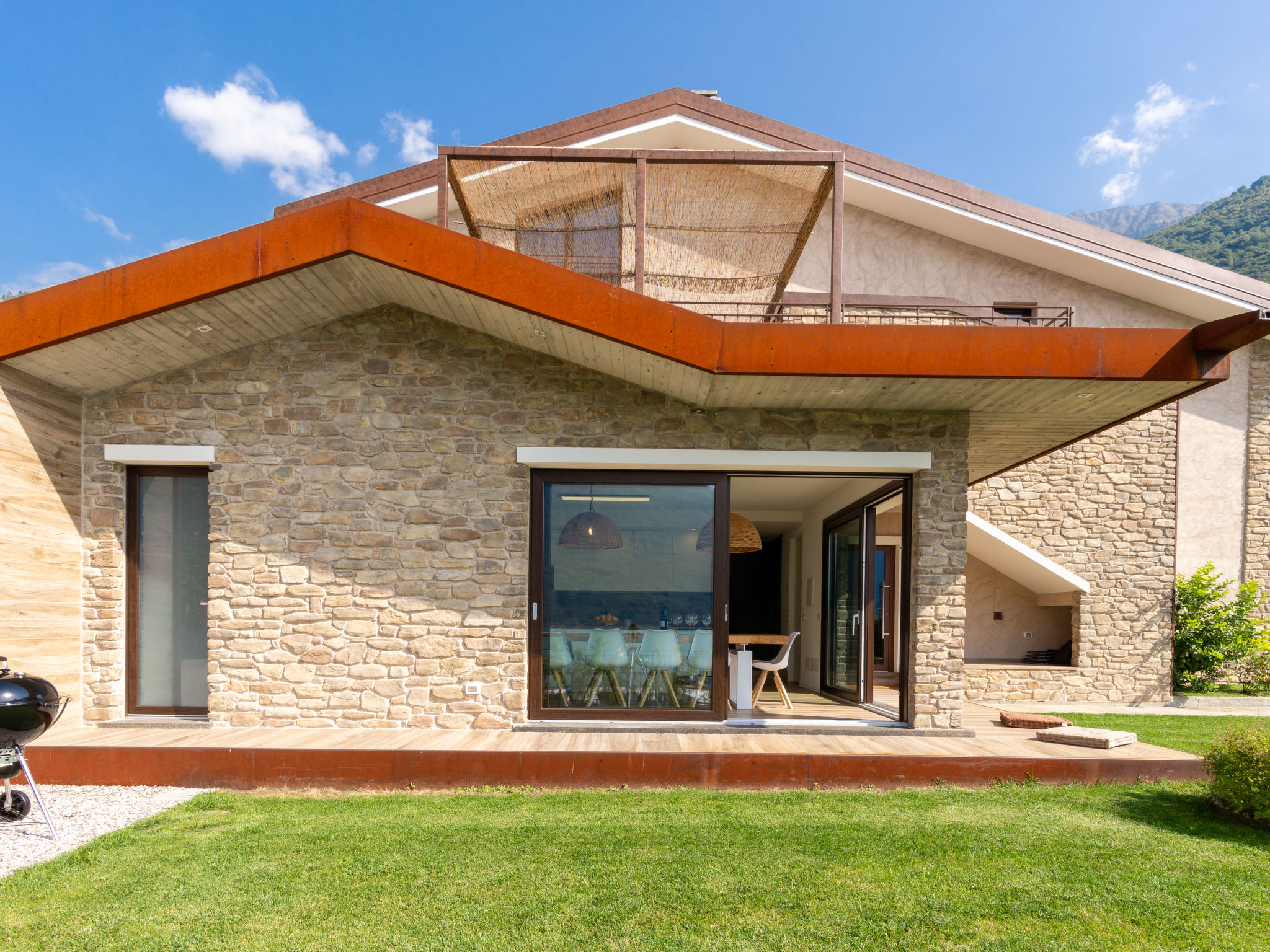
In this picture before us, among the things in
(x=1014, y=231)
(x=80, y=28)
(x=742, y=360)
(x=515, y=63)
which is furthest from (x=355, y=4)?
(x=742, y=360)

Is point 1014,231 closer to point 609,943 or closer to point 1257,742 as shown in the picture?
point 1257,742

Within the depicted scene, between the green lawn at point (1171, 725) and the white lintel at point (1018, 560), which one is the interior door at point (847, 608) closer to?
the green lawn at point (1171, 725)

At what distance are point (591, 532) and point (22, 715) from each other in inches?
164

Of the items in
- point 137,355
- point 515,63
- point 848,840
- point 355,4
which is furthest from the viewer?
point 515,63

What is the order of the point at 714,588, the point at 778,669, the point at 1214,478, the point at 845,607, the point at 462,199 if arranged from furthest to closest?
the point at 1214,478, the point at 845,607, the point at 778,669, the point at 462,199, the point at 714,588

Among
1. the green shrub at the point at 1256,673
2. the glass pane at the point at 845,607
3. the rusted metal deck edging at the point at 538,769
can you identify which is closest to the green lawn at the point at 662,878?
the rusted metal deck edging at the point at 538,769

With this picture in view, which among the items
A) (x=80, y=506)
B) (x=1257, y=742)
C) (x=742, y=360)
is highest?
(x=742, y=360)

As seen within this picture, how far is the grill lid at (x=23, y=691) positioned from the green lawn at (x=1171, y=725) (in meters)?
8.98

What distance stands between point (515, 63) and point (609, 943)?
65624 mm

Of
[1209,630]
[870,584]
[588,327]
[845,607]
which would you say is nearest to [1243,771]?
[870,584]

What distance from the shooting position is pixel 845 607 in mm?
9445

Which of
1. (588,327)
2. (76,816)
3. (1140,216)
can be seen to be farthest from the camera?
(1140,216)

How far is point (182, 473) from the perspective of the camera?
733cm

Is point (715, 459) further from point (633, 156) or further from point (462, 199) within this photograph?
point (462, 199)
